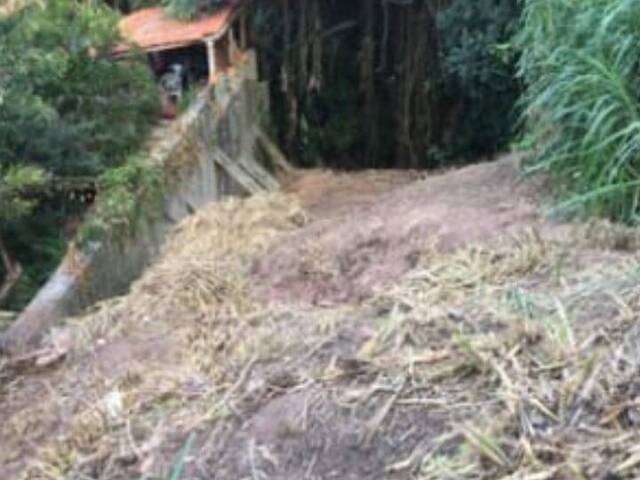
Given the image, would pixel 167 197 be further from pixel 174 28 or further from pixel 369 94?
pixel 369 94

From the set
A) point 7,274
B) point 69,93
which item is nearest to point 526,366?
point 7,274

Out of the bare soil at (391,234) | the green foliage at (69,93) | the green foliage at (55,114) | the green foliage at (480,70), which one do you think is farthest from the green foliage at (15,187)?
the green foliage at (480,70)

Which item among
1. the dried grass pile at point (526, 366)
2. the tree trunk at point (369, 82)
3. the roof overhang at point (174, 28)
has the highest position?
the roof overhang at point (174, 28)

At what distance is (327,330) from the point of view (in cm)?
368

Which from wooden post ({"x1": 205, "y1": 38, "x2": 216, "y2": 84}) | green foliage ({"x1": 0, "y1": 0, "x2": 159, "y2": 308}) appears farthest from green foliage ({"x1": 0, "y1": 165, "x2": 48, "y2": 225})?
wooden post ({"x1": 205, "y1": 38, "x2": 216, "y2": 84})

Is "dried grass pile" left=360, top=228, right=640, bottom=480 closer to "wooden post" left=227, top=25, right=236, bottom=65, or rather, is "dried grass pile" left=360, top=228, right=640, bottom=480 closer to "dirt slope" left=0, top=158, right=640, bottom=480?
"dirt slope" left=0, top=158, right=640, bottom=480

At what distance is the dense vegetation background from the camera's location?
4.58m

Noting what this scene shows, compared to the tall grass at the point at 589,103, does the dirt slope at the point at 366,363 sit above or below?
below

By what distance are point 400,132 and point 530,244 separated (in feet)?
21.8

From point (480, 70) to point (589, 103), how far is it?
3.90 meters

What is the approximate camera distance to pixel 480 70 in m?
8.43

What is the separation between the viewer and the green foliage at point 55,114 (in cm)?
564

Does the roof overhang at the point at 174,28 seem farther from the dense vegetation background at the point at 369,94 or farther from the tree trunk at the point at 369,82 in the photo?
the tree trunk at the point at 369,82

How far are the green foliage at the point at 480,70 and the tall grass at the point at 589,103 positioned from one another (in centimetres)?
208
